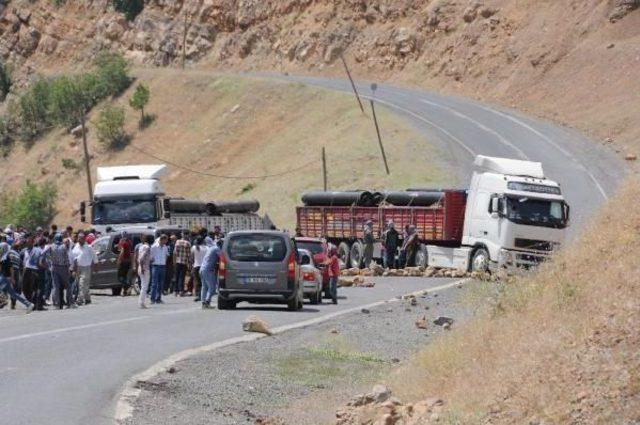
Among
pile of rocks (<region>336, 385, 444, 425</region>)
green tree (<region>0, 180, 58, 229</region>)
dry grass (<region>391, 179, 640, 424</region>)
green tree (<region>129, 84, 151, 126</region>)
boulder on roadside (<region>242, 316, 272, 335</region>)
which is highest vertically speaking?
green tree (<region>129, 84, 151, 126</region>)

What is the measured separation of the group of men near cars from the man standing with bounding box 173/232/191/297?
11.1 ft

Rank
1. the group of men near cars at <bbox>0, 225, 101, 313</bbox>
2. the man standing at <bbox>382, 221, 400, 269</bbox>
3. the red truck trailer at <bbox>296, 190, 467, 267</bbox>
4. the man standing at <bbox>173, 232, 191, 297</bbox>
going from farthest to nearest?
the man standing at <bbox>382, 221, 400, 269</bbox>, the red truck trailer at <bbox>296, 190, 467, 267</bbox>, the man standing at <bbox>173, 232, 191, 297</bbox>, the group of men near cars at <bbox>0, 225, 101, 313</bbox>

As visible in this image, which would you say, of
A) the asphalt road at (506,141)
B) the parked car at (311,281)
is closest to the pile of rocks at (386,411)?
the parked car at (311,281)

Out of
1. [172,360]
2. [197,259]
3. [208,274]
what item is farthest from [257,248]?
[172,360]

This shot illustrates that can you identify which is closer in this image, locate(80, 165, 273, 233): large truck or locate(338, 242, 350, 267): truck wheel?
locate(80, 165, 273, 233): large truck

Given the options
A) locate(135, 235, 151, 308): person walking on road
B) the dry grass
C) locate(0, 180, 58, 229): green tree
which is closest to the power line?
locate(0, 180, 58, 229): green tree

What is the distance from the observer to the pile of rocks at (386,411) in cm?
1209

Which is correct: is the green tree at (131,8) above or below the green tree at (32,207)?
above

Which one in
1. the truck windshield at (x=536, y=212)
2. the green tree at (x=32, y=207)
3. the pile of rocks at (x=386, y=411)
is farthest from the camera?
the green tree at (x=32, y=207)

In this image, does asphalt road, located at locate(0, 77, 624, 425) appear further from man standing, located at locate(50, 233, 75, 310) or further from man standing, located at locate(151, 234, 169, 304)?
man standing, located at locate(50, 233, 75, 310)

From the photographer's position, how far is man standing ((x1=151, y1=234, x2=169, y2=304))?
105ft

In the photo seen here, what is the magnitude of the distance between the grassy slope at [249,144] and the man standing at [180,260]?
96.1ft

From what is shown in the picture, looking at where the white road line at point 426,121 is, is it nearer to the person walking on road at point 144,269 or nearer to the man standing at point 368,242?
the man standing at point 368,242

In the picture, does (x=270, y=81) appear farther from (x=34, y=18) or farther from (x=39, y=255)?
(x=39, y=255)
